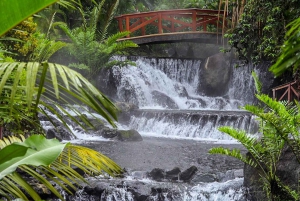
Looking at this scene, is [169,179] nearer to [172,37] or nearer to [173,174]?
[173,174]

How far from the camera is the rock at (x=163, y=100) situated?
53.6ft

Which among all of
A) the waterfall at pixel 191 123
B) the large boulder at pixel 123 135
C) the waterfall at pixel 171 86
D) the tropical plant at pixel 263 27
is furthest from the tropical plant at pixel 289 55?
→ the waterfall at pixel 171 86

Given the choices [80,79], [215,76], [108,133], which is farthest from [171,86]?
[80,79]

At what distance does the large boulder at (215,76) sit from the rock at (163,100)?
84.3 inches

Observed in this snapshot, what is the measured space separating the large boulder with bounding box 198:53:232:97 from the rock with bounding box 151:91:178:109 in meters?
2.14

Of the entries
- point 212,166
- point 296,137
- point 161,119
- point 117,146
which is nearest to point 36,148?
point 296,137

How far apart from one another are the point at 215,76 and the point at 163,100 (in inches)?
105

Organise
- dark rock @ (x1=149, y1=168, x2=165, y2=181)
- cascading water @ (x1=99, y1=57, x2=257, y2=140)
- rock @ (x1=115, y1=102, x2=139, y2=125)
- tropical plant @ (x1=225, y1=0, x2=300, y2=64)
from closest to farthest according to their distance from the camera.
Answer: dark rock @ (x1=149, y1=168, x2=165, y2=181)
tropical plant @ (x1=225, y1=0, x2=300, y2=64)
cascading water @ (x1=99, y1=57, x2=257, y2=140)
rock @ (x1=115, y1=102, x2=139, y2=125)

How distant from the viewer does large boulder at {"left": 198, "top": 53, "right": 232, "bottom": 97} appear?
57.9ft

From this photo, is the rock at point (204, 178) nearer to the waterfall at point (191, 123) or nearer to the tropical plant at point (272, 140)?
the tropical plant at point (272, 140)

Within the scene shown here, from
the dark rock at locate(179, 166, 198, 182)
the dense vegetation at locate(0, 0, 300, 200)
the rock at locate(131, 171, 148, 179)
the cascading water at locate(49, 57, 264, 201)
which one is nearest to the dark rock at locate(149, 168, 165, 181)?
the rock at locate(131, 171, 148, 179)

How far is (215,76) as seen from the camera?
1783 centimetres

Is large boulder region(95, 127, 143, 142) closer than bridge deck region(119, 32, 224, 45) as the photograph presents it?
Yes

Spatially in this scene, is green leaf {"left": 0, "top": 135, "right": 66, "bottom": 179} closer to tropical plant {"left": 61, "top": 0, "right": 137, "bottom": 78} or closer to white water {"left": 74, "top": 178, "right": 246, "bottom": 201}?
white water {"left": 74, "top": 178, "right": 246, "bottom": 201}
